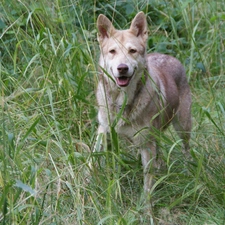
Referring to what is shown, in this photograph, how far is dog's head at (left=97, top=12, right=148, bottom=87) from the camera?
501 centimetres

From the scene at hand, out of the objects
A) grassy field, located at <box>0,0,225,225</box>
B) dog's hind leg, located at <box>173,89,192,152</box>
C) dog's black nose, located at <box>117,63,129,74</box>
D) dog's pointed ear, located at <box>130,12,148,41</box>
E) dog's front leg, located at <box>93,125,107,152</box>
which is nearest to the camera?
grassy field, located at <box>0,0,225,225</box>

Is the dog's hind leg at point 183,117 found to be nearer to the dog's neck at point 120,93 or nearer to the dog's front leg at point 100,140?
the dog's neck at point 120,93

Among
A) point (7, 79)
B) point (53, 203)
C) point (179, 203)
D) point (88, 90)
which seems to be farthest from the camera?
point (88, 90)

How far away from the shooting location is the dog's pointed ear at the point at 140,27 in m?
5.40

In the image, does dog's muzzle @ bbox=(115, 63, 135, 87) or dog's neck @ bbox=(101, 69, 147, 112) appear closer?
dog's muzzle @ bbox=(115, 63, 135, 87)

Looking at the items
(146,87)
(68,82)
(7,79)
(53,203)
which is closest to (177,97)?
(146,87)

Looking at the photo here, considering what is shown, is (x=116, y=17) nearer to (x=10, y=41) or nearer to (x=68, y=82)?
(x=10, y=41)

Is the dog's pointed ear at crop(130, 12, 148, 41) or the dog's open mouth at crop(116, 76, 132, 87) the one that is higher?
the dog's pointed ear at crop(130, 12, 148, 41)

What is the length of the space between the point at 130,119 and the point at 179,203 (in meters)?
0.86

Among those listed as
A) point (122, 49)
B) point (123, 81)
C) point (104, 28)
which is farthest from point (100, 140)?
point (104, 28)

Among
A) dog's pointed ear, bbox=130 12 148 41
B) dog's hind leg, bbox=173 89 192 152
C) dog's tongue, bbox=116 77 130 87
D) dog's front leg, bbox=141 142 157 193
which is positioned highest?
dog's pointed ear, bbox=130 12 148 41

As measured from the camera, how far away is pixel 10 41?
20.8ft

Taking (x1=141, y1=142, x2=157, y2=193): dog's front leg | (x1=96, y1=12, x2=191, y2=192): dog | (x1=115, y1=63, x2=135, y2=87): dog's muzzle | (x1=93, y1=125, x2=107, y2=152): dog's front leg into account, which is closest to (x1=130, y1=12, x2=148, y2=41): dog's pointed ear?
(x1=96, y1=12, x2=191, y2=192): dog

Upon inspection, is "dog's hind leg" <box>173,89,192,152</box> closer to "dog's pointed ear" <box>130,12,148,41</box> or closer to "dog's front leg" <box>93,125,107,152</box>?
"dog's pointed ear" <box>130,12,148,41</box>
